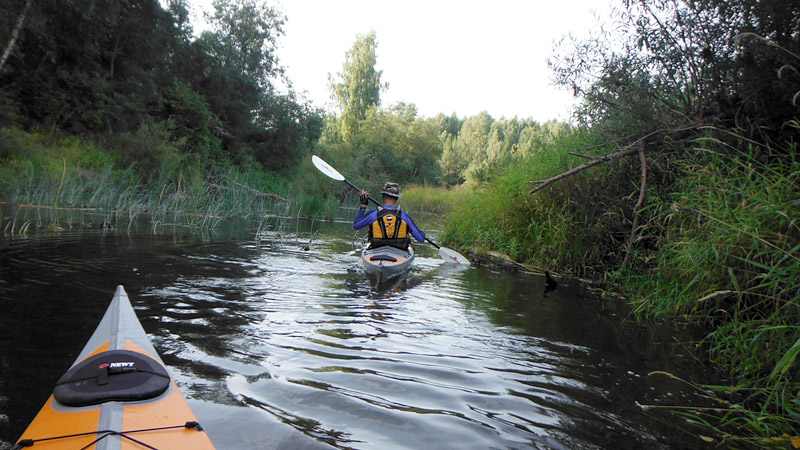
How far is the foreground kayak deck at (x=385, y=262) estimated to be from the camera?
6332 mm

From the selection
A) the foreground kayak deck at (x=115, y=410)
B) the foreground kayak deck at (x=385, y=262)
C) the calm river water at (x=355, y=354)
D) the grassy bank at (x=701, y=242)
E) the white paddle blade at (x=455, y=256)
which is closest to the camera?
the foreground kayak deck at (x=115, y=410)

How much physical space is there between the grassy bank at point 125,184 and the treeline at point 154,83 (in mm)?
174

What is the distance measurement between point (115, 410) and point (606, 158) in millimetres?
5457

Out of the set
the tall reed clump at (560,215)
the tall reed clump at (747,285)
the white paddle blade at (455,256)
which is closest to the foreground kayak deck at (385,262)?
the white paddle blade at (455,256)

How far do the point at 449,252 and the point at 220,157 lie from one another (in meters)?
20.9

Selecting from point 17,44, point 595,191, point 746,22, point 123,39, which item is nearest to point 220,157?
point 123,39

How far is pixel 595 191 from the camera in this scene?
719 cm

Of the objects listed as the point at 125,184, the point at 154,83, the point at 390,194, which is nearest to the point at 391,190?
the point at 390,194

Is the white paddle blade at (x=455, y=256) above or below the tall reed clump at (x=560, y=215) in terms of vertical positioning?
below

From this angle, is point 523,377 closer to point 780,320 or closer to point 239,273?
point 780,320

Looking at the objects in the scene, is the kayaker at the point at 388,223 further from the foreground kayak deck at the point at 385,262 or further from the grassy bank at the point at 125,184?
the grassy bank at the point at 125,184

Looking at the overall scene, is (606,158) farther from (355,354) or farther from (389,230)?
(355,354)

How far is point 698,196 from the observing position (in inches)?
179

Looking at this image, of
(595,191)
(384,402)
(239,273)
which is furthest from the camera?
(595,191)
